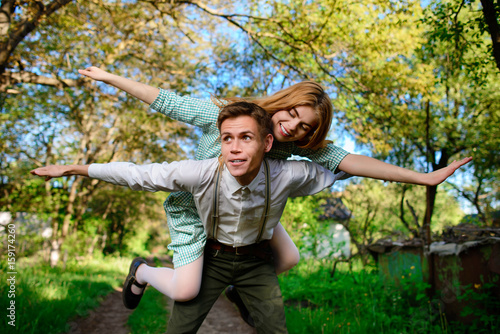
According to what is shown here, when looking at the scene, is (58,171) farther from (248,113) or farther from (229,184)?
(248,113)

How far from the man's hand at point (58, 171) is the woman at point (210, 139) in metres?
0.61

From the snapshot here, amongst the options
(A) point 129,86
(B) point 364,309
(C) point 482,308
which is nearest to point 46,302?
(A) point 129,86

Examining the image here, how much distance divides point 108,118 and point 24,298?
803 cm

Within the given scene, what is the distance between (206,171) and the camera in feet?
7.35

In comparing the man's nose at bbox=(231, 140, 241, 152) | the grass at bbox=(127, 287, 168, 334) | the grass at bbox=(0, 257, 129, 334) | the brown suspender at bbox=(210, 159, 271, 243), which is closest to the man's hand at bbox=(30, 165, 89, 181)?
the brown suspender at bbox=(210, 159, 271, 243)

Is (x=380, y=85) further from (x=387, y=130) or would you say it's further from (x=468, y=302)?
(x=468, y=302)

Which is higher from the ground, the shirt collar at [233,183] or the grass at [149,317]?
the shirt collar at [233,183]

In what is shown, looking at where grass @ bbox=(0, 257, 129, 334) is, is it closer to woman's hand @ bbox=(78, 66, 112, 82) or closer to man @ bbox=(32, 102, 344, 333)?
man @ bbox=(32, 102, 344, 333)

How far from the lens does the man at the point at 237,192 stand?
2178 millimetres

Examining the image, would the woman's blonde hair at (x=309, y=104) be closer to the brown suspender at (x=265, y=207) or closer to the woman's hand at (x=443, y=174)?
the brown suspender at (x=265, y=207)

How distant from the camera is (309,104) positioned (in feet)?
7.75

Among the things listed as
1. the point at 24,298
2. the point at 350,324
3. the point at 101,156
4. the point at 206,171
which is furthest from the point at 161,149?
the point at 206,171

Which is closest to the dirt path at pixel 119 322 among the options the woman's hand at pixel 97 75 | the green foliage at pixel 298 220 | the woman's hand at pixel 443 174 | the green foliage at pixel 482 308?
the green foliage at pixel 482 308

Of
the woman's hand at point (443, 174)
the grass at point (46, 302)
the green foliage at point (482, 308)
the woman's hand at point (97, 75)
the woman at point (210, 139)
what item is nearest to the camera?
the woman's hand at point (443, 174)
